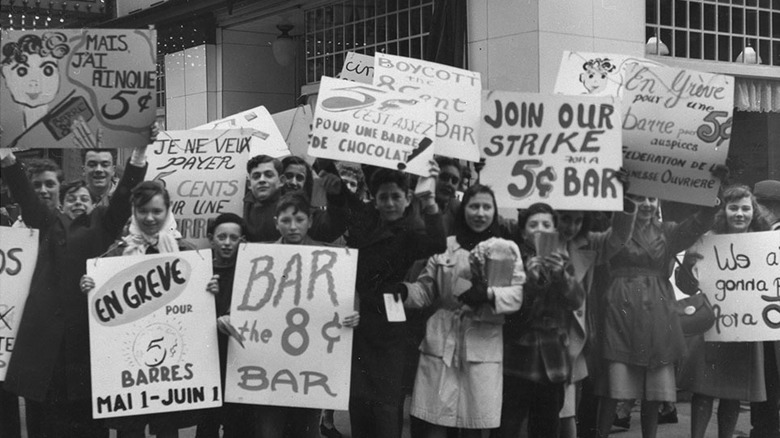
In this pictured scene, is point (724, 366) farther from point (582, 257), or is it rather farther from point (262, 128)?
point (262, 128)

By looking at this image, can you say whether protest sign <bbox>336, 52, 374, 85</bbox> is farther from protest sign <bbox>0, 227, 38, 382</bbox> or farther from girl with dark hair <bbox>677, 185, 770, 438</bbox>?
protest sign <bbox>0, 227, 38, 382</bbox>

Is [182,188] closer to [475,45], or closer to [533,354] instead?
[533,354]

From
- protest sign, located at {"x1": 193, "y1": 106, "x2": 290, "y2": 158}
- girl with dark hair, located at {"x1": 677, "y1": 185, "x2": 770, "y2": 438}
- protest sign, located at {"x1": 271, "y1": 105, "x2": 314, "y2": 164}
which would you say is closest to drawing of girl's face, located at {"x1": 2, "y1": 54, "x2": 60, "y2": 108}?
protest sign, located at {"x1": 193, "y1": 106, "x2": 290, "y2": 158}

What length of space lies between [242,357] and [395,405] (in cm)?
92

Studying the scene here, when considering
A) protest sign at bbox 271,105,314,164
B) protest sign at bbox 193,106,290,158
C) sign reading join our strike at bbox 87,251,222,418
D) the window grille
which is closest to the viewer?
sign reading join our strike at bbox 87,251,222,418

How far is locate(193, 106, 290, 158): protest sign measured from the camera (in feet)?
27.4

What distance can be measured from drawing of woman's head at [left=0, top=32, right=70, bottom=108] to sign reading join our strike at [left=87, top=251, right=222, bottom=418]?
48.1 inches

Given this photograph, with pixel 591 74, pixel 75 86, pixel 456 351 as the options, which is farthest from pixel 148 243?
pixel 591 74

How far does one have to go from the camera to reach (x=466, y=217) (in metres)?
6.48

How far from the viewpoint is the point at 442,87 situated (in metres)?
7.46

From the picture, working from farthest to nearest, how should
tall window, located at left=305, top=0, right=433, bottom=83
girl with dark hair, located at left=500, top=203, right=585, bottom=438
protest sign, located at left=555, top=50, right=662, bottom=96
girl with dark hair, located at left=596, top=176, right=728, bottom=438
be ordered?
tall window, located at left=305, top=0, right=433, bottom=83
protest sign, located at left=555, top=50, right=662, bottom=96
girl with dark hair, located at left=596, top=176, right=728, bottom=438
girl with dark hair, located at left=500, top=203, right=585, bottom=438

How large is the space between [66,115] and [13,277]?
39.6 inches

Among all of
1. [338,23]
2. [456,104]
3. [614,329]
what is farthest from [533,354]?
[338,23]

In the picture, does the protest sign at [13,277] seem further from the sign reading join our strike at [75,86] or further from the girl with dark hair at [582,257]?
the girl with dark hair at [582,257]
